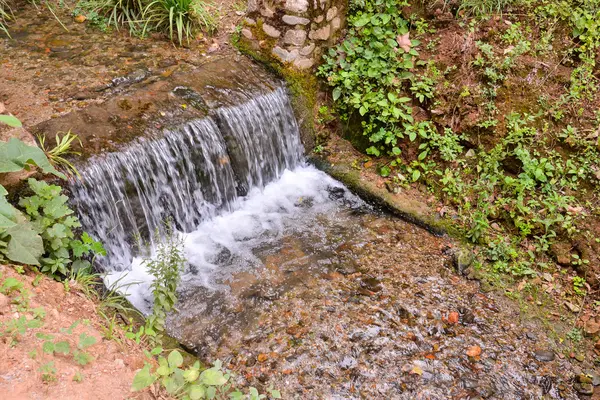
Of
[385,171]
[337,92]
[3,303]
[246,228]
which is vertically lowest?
[246,228]

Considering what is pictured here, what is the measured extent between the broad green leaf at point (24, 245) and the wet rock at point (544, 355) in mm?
3439

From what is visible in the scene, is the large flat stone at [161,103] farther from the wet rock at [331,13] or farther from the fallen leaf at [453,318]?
the fallen leaf at [453,318]

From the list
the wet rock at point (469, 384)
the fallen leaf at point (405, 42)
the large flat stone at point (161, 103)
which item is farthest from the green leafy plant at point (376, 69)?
the wet rock at point (469, 384)

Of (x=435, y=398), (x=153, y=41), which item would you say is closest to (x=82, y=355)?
(x=435, y=398)

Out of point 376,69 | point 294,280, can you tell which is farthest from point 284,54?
point 294,280

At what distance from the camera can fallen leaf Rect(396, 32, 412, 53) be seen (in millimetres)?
4863

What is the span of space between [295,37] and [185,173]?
189cm

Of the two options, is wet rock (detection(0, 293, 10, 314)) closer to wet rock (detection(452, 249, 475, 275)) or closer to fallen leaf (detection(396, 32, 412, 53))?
wet rock (detection(452, 249, 475, 275))

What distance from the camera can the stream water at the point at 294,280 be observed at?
10.4ft

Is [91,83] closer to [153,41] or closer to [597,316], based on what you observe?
[153,41]

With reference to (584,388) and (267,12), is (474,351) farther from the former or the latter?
(267,12)

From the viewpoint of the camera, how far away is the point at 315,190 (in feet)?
16.0

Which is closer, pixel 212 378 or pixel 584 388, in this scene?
pixel 212 378

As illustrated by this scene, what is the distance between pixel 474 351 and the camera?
3.35 m
